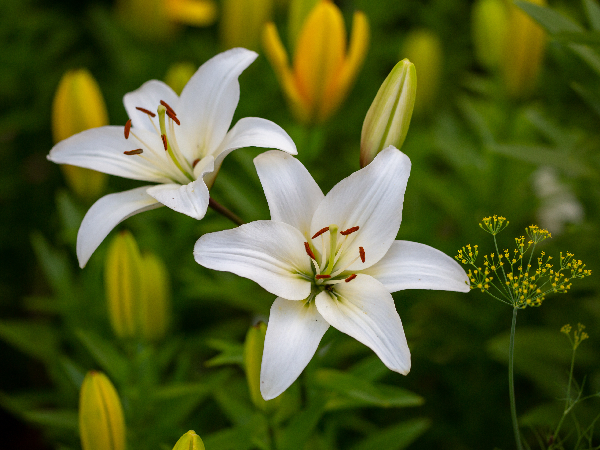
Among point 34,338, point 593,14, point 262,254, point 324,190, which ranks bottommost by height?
point 34,338

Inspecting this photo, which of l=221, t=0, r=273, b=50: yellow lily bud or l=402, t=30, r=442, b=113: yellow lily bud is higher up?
l=221, t=0, r=273, b=50: yellow lily bud

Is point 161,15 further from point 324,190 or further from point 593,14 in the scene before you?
point 593,14

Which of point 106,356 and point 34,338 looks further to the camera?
point 34,338

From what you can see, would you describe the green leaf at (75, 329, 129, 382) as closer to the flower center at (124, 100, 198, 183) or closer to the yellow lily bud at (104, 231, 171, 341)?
A: the yellow lily bud at (104, 231, 171, 341)

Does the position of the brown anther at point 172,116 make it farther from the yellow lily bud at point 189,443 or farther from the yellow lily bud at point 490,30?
the yellow lily bud at point 490,30

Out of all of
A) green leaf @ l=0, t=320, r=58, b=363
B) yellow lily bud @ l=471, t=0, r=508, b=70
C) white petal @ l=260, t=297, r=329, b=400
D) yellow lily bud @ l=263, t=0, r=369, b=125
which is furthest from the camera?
yellow lily bud @ l=471, t=0, r=508, b=70

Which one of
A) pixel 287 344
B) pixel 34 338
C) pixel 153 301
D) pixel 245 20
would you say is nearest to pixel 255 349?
pixel 287 344

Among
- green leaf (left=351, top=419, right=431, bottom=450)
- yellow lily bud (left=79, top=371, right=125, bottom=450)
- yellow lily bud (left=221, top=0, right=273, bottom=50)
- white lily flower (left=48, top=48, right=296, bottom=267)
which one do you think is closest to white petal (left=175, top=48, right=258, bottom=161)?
white lily flower (left=48, top=48, right=296, bottom=267)
